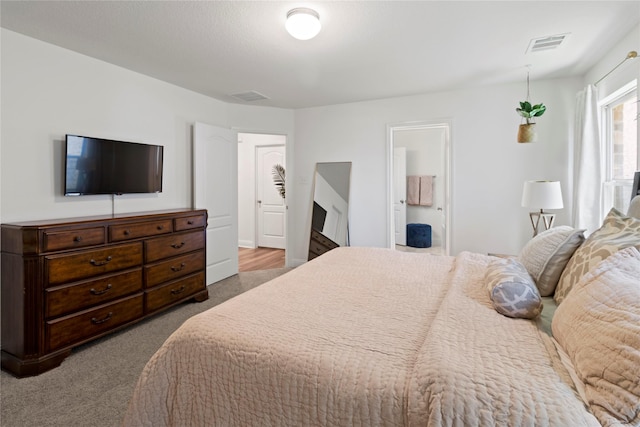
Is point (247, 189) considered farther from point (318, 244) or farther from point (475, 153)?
point (475, 153)

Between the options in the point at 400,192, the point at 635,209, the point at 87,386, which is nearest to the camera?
the point at 635,209

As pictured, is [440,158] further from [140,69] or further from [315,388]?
[315,388]

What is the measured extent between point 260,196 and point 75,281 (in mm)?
4371

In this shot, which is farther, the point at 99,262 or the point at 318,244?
the point at 318,244

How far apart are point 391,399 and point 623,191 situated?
2.93 meters

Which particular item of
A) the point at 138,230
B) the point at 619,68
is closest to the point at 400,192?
the point at 619,68

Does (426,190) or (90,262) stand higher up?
(426,190)

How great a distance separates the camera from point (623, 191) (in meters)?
2.67

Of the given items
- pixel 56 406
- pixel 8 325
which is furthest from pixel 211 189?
pixel 56 406

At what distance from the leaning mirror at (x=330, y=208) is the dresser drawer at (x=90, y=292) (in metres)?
2.56

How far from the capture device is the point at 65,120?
2.78 meters

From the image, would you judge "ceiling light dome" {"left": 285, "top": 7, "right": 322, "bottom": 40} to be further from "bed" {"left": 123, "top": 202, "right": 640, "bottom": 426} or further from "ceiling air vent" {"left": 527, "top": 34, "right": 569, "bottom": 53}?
"ceiling air vent" {"left": 527, "top": 34, "right": 569, "bottom": 53}

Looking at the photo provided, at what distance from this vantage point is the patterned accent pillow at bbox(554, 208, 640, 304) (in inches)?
53.1

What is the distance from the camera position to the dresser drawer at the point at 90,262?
2279 millimetres
